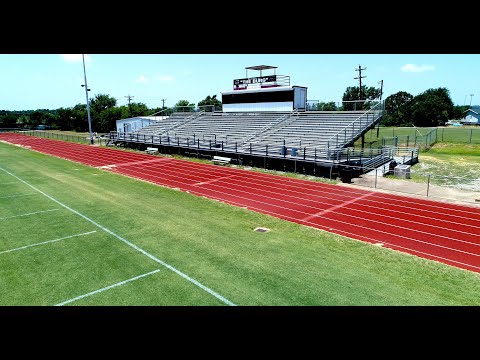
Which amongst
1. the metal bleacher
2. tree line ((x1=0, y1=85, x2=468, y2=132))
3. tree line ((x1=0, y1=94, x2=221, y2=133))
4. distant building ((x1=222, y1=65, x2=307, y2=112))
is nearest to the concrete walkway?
the metal bleacher

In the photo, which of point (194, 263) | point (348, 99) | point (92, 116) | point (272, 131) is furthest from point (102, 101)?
point (194, 263)

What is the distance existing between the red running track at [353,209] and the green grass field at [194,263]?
1.11 meters

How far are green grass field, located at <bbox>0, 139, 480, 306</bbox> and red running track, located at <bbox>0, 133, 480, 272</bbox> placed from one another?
3.65ft

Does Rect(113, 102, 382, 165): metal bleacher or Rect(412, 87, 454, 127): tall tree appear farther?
Rect(412, 87, 454, 127): tall tree

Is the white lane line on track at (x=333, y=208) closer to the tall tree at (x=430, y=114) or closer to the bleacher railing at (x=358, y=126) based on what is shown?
the bleacher railing at (x=358, y=126)

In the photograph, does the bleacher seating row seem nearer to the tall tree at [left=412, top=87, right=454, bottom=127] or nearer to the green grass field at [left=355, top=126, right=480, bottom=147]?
the green grass field at [left=355, top=126, right=480, bottom=147]

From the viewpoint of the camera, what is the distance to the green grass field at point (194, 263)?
7855 mm

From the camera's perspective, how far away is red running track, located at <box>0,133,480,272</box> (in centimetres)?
1142

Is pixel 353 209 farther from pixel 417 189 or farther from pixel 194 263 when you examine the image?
pixel 194 263

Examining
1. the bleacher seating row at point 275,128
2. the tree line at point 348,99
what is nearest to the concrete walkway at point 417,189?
the bleacher seating row at point 275,128
